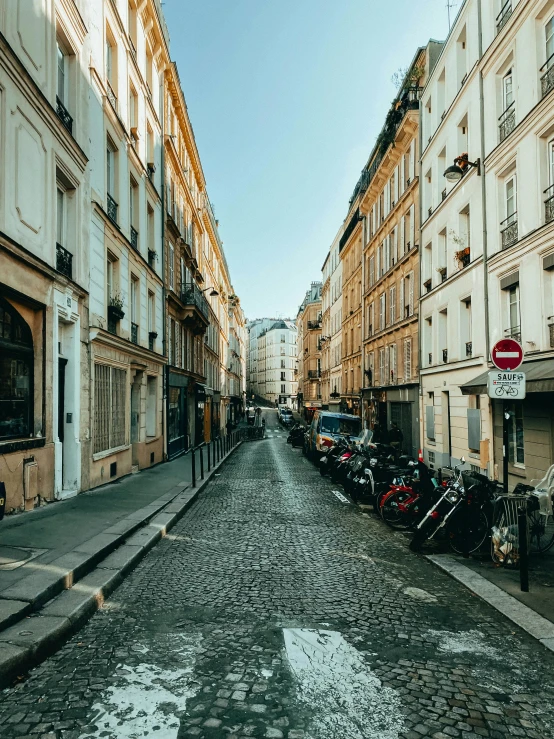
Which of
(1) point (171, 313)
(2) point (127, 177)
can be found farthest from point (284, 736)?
(1) point (171, 313)

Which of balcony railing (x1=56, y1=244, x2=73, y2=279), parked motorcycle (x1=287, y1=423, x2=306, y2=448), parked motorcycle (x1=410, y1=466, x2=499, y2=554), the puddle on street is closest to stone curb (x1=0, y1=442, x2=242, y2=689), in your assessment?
the puddle on street

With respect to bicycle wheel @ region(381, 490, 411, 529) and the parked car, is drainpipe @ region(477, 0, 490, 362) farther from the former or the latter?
bicycle wheel @ region(381, 490, 411, 529)

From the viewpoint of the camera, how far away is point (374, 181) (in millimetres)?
29734

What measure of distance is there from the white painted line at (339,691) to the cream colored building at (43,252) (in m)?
5.57

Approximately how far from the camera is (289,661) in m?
4.09

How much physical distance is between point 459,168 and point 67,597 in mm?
13558

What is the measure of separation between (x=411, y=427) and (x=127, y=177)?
1456 cm

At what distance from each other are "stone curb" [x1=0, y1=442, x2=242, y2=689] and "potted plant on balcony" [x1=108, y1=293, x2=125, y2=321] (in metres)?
6.97

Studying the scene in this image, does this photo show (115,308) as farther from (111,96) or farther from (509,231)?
(509,231)

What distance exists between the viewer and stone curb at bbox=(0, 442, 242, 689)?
13.2ft

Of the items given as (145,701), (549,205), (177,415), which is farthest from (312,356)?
(145,701)

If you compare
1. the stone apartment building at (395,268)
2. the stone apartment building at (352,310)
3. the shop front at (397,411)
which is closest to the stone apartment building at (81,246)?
the shop front at (397,411)

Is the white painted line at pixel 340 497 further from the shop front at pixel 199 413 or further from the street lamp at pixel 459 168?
the shop front at pixel 199 413

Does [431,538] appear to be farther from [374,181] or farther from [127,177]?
[374,181]
